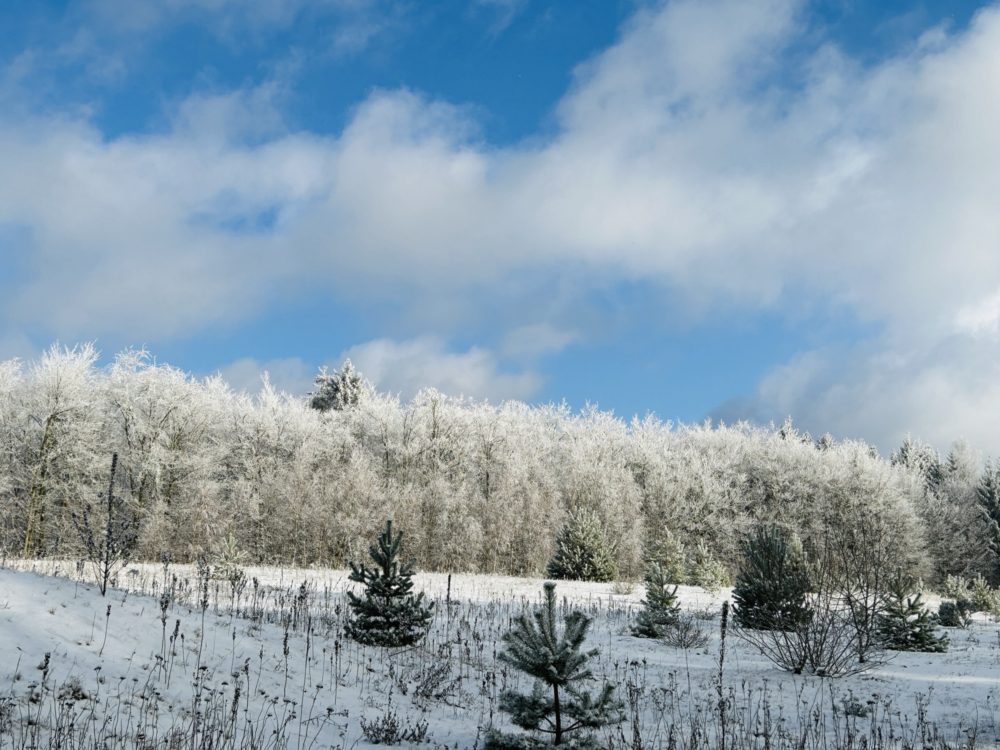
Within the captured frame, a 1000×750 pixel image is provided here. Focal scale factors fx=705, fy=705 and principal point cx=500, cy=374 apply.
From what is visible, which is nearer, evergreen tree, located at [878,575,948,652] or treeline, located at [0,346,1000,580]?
evergreen tree, located at [878,575,948,652]

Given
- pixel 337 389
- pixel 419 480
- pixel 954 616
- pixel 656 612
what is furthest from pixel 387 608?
pixel 337 389

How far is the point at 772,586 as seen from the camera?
12.8m

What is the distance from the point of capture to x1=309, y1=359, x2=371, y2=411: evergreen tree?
55562 mm

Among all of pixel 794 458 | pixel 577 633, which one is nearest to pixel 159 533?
pixel 577 633

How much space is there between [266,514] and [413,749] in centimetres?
3191

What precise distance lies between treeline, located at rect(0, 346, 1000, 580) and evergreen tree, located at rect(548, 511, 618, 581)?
1.21 metres

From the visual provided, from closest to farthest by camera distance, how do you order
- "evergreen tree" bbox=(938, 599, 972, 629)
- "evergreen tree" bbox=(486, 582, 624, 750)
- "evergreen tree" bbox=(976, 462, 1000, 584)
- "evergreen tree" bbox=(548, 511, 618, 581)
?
"evergreen tree" bbox=(486, 582, 624, 750) < "evergreen tree" bbox=(938, 599, 972, 629) < "evergreen tree" bbox=(548, 511, 618, 581) < "evergreen tree" bbox=(976, 462, 1000, 584)

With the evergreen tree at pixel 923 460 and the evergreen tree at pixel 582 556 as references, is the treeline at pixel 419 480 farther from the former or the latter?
the evergreen tree at pixel 923 460

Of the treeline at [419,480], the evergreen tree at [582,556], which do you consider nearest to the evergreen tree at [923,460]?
the treeline at [419,480]

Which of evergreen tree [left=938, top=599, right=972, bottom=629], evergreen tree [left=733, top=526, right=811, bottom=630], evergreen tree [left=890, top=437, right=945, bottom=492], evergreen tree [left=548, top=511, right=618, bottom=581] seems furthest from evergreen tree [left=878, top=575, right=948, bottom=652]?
evergreen tree [left=890, top=437, right=945, bottom=492]

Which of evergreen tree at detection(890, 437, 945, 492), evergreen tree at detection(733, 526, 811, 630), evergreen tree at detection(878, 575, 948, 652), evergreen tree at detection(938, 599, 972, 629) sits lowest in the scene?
evergreen tree at detection(938, 599, 972, 629)

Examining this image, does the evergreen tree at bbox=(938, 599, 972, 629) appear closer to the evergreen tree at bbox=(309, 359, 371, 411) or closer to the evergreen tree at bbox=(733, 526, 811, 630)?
the evergreen tree at bbox=(733, 526, 811, 630)

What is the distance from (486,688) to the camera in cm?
1005

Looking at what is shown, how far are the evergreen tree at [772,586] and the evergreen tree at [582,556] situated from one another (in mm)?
12566
